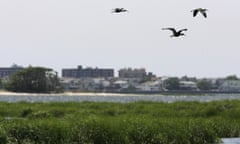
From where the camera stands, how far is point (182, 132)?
1396 inches

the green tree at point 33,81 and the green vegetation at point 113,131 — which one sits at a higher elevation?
the green tree at point 33,81

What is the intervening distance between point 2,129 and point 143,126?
668 cm

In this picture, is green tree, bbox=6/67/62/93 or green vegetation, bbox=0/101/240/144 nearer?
green vegetation, bbox=0/101/240/144

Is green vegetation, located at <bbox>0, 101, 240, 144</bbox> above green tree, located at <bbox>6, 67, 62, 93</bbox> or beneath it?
beneath

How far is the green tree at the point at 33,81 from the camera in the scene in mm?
174375

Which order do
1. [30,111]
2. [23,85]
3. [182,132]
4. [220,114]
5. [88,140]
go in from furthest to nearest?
[23,85] < [30,111] < [220,114] < [182,132] < [88,140]

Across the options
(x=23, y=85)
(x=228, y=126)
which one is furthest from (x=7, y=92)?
(x=228, y=126)

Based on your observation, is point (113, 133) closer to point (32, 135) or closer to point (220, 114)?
point (32, 135)

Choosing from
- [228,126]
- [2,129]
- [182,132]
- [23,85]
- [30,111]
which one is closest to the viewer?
[2,129]

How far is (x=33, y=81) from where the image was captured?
6964 inches

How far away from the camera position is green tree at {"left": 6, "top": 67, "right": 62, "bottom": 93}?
174 m

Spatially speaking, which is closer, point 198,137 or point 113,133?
point 113,133

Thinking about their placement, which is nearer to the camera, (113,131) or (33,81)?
(113,131)

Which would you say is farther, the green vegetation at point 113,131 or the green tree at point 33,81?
the green tree at point 33,81
